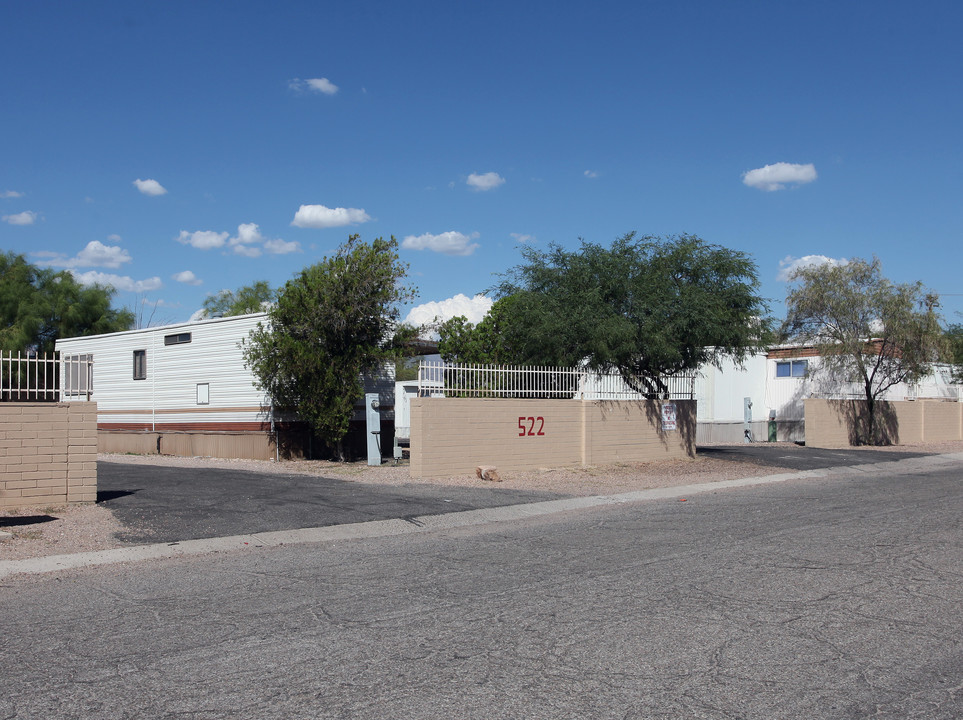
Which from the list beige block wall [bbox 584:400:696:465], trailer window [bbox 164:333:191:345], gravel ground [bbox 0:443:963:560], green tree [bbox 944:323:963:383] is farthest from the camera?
green tree [bbox 944:323:963:383]

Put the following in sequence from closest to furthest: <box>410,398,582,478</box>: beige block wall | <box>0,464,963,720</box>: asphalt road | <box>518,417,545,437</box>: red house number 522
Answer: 1. <box>0,464,963,720</box>: asphalt road
2. <box>410,398,582,478</box>: beige block wall
3. <box>518,417,545,437</box>: red house number 522

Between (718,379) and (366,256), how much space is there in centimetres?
2075

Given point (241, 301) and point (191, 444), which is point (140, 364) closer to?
point (191, 444)

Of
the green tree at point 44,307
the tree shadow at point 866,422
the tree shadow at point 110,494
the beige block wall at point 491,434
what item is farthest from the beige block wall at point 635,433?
the green tree at point 44,307

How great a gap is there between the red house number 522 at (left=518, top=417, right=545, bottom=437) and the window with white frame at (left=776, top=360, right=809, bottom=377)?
23485mm

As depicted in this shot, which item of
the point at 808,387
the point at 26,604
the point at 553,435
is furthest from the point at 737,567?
the point at 808,387

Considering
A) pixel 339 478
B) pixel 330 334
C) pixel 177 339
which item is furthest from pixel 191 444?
pixel 339 478

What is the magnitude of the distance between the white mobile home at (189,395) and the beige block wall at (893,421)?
1752cm

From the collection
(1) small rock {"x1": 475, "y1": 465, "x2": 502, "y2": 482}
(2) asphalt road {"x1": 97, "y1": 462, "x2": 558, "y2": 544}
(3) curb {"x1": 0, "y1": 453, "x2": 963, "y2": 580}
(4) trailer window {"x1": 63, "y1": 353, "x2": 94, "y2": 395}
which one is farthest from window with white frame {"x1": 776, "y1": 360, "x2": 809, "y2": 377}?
(4) trailer window {"x1": 63, "y1": 353, "x2": 94, "y2": 395}

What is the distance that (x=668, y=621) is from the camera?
6.49 meters

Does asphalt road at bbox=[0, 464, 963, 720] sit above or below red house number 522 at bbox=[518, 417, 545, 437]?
below

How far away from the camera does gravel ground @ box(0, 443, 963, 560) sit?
400 inches

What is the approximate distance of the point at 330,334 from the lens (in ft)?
72.0

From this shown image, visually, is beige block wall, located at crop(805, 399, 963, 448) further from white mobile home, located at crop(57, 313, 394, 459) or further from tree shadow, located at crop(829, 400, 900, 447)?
white mobile home, located at crop(57, 313, 394, 459)
